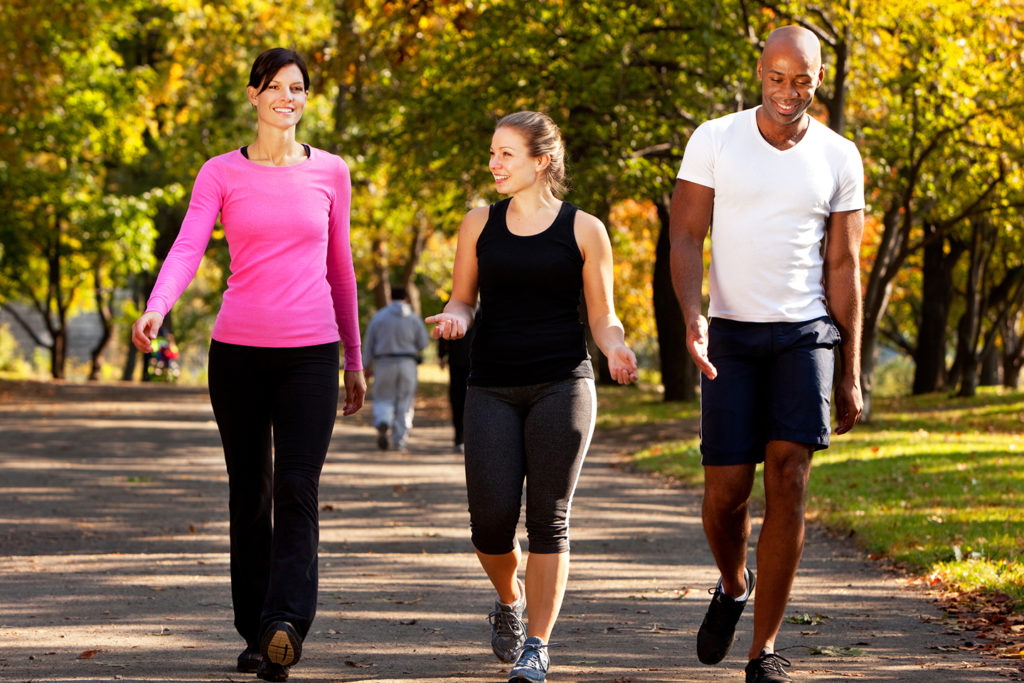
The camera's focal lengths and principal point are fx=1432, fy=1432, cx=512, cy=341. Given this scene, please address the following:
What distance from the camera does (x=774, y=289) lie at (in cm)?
494

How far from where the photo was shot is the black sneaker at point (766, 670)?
4.75 metres

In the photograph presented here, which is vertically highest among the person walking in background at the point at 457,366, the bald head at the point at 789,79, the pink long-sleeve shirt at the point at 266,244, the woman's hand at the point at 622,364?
the bald head at the point at 789,79

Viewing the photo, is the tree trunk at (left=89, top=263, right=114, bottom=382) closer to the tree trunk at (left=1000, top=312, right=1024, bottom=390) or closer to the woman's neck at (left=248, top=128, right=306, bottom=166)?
the tree trunk at (left=1000, top=312, right=1024, bottom=390)

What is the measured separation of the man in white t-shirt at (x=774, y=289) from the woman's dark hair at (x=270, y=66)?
1.47m

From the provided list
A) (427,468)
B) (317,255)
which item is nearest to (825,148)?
(317,255)

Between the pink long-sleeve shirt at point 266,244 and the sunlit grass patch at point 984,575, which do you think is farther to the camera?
the sunlit grass patch at point 984,575

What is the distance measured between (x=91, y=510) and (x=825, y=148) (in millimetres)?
7857

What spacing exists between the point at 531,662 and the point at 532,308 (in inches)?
47.3

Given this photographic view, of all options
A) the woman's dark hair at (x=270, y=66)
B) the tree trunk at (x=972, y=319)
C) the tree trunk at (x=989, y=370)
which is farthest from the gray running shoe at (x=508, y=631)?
the tree trunk at (x=989, y=370)

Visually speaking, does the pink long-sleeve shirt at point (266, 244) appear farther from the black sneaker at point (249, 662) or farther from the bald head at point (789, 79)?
the bald head at point (789, 79)

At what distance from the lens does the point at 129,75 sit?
36.1 meters

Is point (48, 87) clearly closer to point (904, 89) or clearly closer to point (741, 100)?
point (741, 100)

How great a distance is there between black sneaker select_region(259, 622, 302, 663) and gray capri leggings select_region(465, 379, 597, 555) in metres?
0.77

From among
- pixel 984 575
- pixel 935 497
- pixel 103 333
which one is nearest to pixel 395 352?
pixel 935 497
